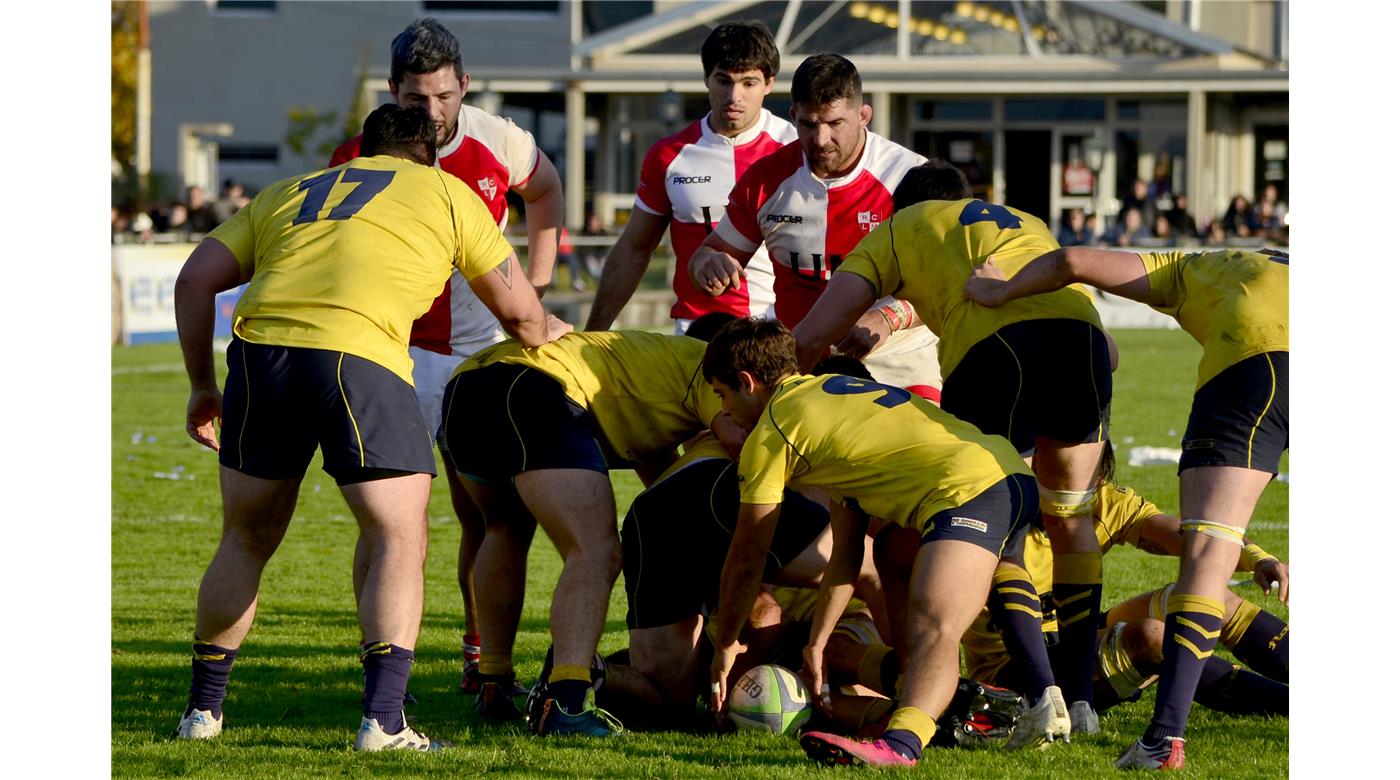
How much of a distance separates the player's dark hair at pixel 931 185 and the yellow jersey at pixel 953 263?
278 millimetres

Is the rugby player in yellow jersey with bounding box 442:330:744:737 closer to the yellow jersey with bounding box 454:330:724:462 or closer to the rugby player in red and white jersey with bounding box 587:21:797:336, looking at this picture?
the yellow jersey with bounding box 454:330:724:462

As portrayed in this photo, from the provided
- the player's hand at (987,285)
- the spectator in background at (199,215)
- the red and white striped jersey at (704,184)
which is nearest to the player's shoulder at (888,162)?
the red and white striped jersey at (704,184)

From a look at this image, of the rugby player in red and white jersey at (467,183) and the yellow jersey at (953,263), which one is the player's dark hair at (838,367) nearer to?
the yellow jersey at (953,263)

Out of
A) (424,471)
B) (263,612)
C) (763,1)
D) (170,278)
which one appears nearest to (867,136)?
(424,471)

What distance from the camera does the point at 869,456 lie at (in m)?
5.07

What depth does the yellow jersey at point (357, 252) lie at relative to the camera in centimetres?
507

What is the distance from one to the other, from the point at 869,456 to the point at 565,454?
105 cm

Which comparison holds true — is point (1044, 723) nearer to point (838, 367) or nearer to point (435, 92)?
point (838, 367)

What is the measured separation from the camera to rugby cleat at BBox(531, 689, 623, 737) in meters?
5.29

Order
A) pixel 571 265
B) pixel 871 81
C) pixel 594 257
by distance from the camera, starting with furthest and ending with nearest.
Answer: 1. pixel 871 81
2. pixel 594 257
3. pixel 571 265

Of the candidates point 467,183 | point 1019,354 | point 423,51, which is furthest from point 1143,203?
point 1019,354

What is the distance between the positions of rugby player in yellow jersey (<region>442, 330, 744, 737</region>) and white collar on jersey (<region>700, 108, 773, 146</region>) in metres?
1.63

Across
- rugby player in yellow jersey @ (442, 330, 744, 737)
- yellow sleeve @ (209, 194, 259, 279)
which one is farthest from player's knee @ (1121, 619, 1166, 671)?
yellow sleeve @ (209, 194, 259, 279)

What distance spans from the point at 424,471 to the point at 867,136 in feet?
8.37
